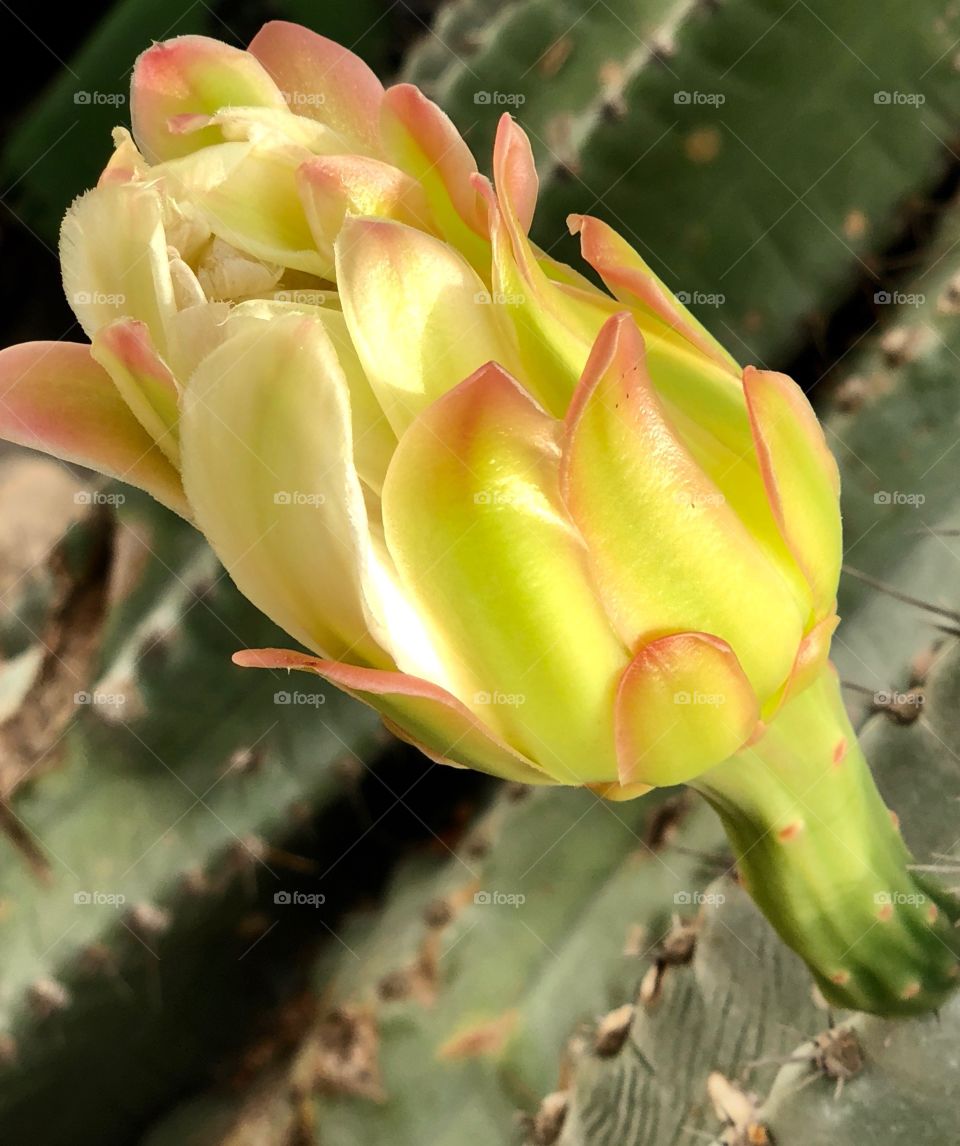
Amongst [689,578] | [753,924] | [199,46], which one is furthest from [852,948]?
[199,46]

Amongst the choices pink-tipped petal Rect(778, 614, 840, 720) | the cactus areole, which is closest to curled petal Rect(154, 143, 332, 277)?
the cactus areole

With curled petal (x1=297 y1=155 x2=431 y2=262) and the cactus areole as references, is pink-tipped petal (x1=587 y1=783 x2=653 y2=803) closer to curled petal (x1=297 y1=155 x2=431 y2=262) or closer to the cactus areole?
the cactus areole

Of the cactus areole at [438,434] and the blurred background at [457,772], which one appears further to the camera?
the blurred background at [457,772]

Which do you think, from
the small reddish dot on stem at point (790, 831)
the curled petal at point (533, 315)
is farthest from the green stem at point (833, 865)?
the curled petal at point (533, 315)

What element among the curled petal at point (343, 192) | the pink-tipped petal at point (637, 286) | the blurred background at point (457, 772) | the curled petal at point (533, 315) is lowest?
the blurred background at point (457, 772)

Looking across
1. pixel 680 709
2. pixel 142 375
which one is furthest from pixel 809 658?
pixel 142 375

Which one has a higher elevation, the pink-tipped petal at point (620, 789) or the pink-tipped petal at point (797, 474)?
the pink-tipped petal at point (797, 474)

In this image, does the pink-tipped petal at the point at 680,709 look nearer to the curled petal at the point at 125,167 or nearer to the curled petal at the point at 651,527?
the curled petal at the point at 651,527
